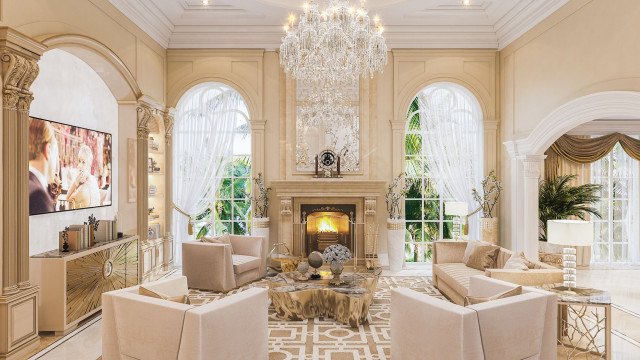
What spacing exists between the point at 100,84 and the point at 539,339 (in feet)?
21.9

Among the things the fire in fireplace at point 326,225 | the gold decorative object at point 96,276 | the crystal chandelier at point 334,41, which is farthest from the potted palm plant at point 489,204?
the gold decorative object at point 96,276

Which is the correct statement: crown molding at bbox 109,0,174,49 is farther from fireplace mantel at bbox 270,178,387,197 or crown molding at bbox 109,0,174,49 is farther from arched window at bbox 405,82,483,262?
arched window at bbox 405,82,483,262

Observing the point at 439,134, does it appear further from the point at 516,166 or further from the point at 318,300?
the point at 318,300

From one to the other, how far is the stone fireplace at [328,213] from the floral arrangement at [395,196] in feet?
0.59

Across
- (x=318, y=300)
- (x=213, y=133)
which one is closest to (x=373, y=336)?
(x=318, y=300)

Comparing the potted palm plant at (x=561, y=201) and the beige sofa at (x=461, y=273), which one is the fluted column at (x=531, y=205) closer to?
the potted palm plant at (x=561, y=201)

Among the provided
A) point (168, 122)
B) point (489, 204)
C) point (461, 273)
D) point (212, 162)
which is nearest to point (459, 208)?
point (489, 204)

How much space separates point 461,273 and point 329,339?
2.10 m

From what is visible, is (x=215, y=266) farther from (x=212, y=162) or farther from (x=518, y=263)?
(x=518, y=263)

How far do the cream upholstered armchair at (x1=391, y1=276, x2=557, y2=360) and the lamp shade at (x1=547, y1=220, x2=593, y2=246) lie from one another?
34.7 inches

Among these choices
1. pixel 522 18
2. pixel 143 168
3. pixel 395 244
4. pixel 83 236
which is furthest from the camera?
pixel 395 244

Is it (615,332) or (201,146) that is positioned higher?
(201,146)

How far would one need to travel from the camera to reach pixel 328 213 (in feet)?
24.3

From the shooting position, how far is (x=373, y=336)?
415 cm
